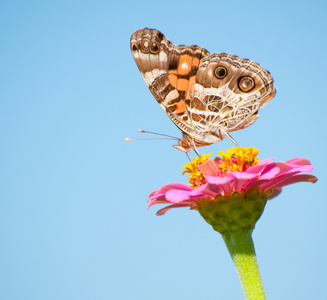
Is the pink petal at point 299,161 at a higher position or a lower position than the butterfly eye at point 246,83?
lower

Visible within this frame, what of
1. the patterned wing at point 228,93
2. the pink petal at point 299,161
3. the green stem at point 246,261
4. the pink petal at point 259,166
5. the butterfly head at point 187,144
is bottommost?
the green stem at point 246,261

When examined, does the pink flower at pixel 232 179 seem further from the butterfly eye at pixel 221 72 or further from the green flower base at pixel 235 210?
the butterfly eye at pixel 221 72

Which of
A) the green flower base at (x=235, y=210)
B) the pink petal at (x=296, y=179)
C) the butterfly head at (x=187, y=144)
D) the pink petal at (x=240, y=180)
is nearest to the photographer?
the pink petal at (x=240, y=180)

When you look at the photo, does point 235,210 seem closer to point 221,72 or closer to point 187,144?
point 187,144

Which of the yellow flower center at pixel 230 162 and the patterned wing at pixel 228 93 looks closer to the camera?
the yellow flower center at pixel 230 162

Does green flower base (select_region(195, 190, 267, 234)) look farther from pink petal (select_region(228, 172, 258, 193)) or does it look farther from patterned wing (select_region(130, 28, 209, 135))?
patterned wing (select_region(130, 28, 209, 135))

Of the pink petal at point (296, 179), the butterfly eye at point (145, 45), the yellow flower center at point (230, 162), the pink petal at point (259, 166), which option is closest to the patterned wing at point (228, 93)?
the butterfly eye at point (145, 45)

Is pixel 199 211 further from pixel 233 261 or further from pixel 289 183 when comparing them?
pixel 289 183

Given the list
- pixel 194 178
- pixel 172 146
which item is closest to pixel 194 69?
pixel 172 146
